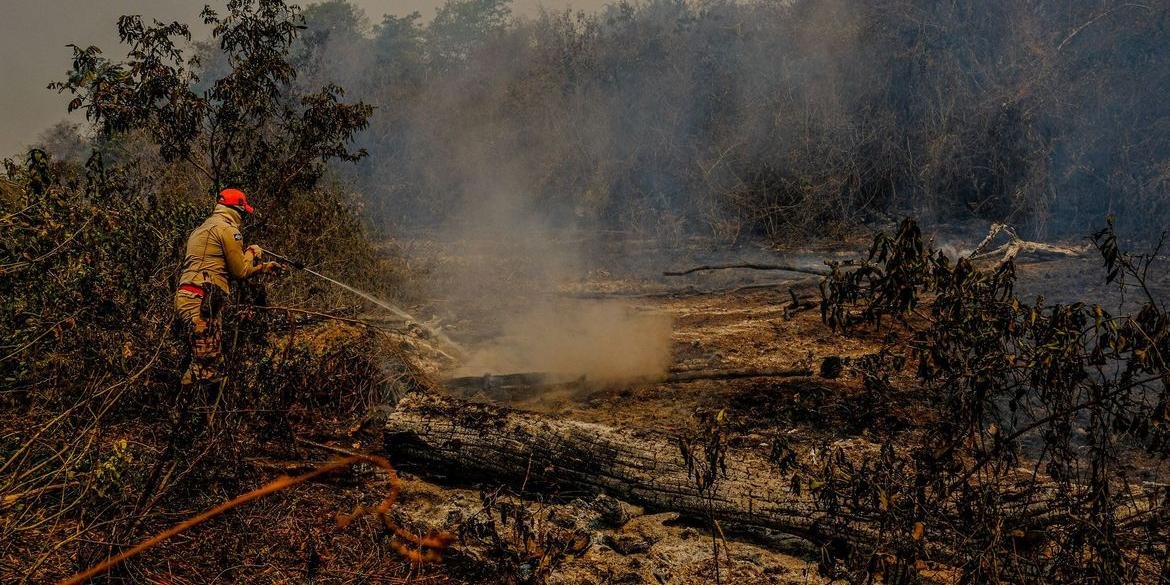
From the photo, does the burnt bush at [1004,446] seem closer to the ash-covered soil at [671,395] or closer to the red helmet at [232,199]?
the ash-covered soil at [671,395]

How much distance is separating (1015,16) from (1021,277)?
14.6 ft

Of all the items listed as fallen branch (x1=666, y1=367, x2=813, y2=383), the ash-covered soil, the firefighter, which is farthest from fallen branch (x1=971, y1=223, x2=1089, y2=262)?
the firefighter

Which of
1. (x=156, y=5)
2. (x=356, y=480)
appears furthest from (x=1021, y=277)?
(x=156, y=5)

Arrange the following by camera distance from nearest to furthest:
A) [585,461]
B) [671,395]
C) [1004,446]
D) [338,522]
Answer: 1. [1004,446]
2. [338,522]
3. [585,461]
4. [671,395]

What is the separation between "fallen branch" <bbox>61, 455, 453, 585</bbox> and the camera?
9.93 feet

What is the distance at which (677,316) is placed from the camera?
727cm

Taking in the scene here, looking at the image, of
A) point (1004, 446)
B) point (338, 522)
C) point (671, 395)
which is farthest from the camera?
point (671, 395)

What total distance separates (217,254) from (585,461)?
3031 millimetres

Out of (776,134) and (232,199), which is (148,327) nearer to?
(232,199)

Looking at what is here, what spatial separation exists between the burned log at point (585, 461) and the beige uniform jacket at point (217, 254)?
1668 millimetres

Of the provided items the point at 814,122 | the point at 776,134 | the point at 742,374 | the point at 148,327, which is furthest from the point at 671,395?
the point at 814,122

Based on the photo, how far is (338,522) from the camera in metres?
3.69

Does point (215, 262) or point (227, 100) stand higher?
point (227, 100)

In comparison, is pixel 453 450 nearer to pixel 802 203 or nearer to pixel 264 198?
pixel 264 198
